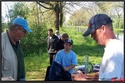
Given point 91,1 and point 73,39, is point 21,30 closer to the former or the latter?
point 73,39

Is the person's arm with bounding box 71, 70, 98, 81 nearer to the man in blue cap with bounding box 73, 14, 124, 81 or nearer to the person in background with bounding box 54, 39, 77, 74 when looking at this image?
the person in background with bounding box 54, 39, 77, 74

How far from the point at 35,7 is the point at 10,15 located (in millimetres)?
455

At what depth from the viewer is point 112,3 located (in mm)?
4793

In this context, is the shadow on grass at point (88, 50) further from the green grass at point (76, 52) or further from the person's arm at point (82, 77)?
the person's arm at point (82, 77)

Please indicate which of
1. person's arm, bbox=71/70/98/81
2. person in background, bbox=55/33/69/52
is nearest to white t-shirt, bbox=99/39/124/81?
person's arm, bbox=71/70/98/81

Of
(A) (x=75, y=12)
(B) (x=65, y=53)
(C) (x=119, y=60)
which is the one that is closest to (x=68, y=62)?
(B) (x=65, y=53)

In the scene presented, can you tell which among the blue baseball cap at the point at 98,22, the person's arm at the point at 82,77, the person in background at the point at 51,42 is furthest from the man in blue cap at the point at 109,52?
the person in background at the point at 51,42

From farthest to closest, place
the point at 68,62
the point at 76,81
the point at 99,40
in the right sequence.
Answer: the point at 68,62 < the point at 76,81 < the point at 99,40

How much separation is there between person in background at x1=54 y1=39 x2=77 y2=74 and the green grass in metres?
0.08

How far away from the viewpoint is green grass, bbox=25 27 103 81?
15.7 feet

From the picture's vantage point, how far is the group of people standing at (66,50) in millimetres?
2926

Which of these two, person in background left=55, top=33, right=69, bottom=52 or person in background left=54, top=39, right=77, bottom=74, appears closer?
person in background left=54, top=39, right=77, bottom=74

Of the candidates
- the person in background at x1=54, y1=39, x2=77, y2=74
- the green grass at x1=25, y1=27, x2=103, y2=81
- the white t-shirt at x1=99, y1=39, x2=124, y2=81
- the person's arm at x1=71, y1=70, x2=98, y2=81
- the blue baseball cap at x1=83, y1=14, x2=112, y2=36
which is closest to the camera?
the white t-shirt at x1=99, y1=39, x2=124, y2=81

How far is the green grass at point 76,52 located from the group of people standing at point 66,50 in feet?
0.31
